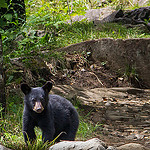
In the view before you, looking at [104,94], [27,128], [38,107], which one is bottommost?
[104,94]

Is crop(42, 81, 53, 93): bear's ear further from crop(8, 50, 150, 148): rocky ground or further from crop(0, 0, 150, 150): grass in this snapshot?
crop(8, 50, 150, 148): rocky ground

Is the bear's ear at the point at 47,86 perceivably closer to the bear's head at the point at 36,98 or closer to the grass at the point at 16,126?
the bear's head at the point at 36,98

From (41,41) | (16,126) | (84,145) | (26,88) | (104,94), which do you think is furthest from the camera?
(41,41)

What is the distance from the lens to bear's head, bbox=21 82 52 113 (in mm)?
3373

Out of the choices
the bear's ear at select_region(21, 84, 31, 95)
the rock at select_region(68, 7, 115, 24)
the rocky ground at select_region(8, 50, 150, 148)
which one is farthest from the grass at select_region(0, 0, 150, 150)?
the rock at select_region(68, 7, 115, 24)

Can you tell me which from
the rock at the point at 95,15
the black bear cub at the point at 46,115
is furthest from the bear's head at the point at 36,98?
the rock at the point at 95,15

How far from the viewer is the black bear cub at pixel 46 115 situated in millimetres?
3488

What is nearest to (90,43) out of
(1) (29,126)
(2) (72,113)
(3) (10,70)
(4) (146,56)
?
(4) (146,56)

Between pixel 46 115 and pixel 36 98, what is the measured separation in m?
0.31

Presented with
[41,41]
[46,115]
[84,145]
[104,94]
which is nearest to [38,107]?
[46,115]

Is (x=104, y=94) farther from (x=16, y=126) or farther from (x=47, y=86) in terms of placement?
(x=47, y=86)

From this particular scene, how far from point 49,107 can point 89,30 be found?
5.59m

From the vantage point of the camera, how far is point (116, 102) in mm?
6875

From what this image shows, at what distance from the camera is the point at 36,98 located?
3.44 meters
